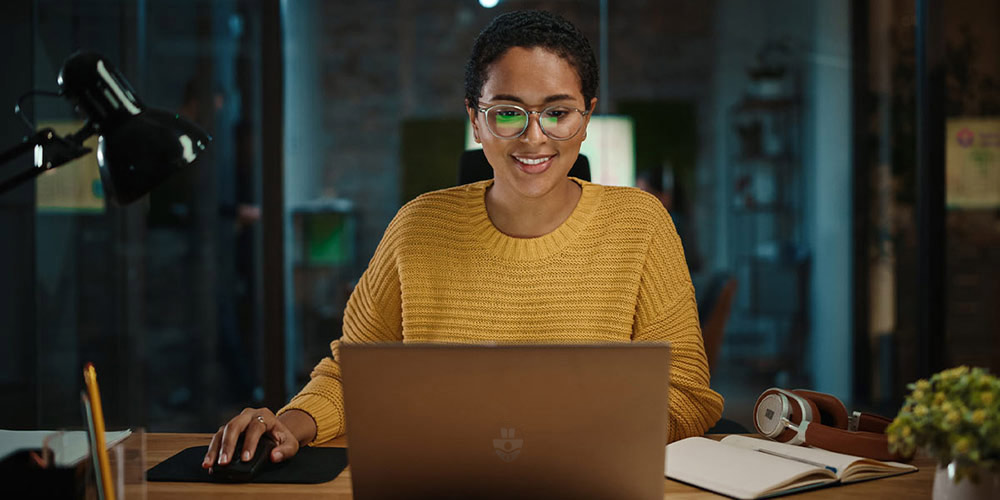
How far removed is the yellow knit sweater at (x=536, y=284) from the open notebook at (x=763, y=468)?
0.29 m

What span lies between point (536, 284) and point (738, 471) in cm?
56

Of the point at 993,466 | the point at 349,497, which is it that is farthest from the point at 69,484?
the point at 993,466

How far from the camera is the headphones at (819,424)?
118cm

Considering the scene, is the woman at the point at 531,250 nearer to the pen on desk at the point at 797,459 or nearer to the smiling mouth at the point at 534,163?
the smiling mouth at the point at 534,163

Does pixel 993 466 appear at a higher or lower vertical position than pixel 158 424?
higher

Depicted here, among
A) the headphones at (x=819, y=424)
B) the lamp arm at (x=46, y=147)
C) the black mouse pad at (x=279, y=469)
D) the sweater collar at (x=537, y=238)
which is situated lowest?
the black mouse pad at (x=279, y=469)

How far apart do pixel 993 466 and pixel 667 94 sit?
3114 millimetres

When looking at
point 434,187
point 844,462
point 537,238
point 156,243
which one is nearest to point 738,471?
point 844,462

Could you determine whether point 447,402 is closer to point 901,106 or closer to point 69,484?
point 69,484

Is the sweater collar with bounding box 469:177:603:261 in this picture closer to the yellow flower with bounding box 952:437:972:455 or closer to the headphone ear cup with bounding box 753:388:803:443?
the headphone ear cup with bounding box 753:388:803:443

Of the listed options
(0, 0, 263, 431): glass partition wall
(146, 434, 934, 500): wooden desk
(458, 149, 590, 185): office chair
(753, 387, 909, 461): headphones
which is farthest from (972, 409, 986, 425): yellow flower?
(0, 0, 263, 431): glass partition wall

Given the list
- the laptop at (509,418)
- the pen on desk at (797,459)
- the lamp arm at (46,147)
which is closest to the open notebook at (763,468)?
the pen on desk at (797,459)

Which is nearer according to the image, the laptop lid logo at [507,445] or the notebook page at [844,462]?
the laptop lid logo at [507,445]

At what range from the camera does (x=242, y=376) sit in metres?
3.76
